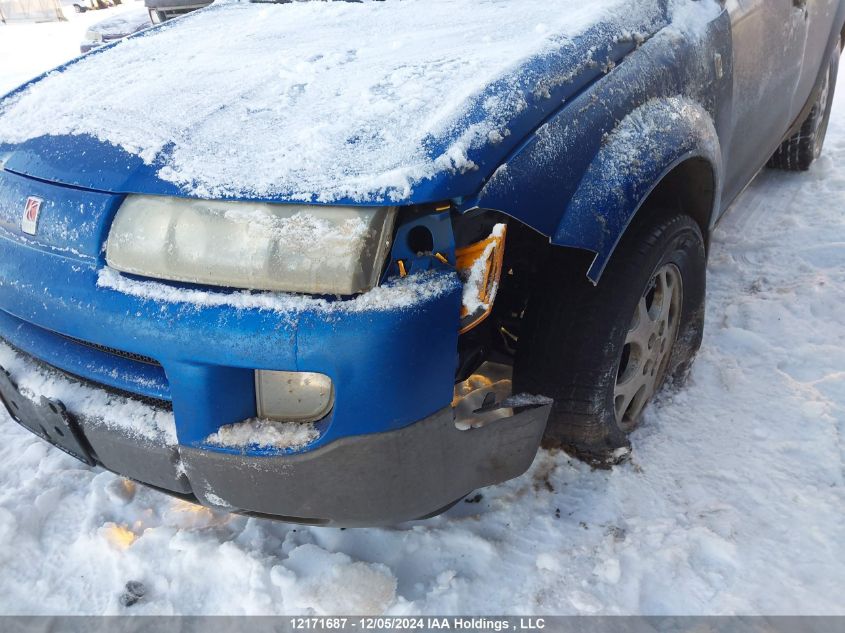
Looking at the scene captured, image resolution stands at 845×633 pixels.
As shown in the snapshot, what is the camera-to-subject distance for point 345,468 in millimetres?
1396

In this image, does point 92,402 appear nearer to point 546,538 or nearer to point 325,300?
point 325,300

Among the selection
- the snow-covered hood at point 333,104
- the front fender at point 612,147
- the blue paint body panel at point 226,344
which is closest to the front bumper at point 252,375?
the blue paint body panel at point 226,344

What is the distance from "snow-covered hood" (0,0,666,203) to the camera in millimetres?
1370

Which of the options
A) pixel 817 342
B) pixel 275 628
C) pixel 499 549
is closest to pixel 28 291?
pixel 275 628

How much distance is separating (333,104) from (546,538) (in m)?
1.31

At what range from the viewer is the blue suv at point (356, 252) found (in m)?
1.34

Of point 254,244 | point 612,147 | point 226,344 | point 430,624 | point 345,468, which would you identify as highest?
point 612,147

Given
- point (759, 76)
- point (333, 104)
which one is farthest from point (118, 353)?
point (759, 76)

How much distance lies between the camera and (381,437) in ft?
4.49

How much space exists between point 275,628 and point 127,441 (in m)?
0.60

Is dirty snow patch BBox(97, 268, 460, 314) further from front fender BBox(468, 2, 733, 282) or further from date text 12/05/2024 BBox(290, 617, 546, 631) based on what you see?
date text 12/05/2024 BBox(290, 617, 546, 631)

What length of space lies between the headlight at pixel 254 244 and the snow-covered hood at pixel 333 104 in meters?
0.04

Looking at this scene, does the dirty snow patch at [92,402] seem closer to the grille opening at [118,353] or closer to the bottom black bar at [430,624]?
the grille opening at [118,353]

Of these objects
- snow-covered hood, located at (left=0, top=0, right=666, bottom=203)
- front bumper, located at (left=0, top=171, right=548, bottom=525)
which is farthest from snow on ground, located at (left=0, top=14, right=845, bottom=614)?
snow-covered hood, located at (left=0, top=0, right=666, bottom=203)
